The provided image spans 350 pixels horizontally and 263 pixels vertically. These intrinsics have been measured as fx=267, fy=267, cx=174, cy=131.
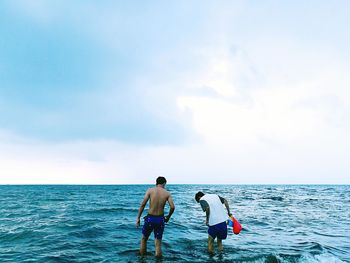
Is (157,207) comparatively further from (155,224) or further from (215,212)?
(215,212)

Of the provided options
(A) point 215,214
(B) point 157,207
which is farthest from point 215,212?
(B) point 157,207

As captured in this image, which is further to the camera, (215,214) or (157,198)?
(215,214)

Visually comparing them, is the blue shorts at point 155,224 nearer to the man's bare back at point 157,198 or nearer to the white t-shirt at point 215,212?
the man's bare back at point 157,198

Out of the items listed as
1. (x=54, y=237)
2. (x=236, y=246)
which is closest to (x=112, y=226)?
(x=54, y=237)

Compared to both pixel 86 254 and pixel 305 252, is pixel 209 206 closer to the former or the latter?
pixel 305 252

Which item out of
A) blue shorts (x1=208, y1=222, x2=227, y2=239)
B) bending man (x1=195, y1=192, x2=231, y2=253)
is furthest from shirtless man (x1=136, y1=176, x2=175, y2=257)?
blue shorts (x1=208, y1=222, x2=227, y2=239)

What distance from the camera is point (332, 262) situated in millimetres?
8023

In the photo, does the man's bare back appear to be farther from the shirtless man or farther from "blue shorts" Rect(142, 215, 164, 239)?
"blue shorts" Rect(142, 215, 164, 239)

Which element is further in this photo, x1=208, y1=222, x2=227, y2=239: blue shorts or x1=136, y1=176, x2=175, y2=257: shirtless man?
x1=208, y1=222, x2=227, y2=239: blue shorts

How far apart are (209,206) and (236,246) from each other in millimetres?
3135

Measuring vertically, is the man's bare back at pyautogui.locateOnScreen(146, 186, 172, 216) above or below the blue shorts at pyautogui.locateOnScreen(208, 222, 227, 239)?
above

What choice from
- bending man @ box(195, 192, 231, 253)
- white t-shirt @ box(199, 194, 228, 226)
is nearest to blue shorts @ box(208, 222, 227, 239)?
bending man @ box(195, 192, 231, 253)

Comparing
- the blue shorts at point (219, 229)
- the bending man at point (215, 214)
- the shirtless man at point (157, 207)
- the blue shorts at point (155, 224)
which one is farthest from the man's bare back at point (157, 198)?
the blue shorts at point (219, 229)

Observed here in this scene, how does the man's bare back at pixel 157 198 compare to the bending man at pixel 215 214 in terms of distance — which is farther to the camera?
the bending man at pixel 215 214
